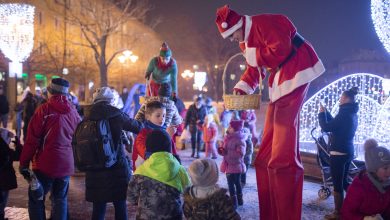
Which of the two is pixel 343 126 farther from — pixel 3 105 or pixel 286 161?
pixel 3 105

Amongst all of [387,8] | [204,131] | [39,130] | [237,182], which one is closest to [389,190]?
[237,182]

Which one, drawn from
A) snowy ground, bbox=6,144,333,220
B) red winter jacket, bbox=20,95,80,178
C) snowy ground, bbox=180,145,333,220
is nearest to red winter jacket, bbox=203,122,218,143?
snowy ground, bbox=180,145,333,220

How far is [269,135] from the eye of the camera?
3980 millimetres

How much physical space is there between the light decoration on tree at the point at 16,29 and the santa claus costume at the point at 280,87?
15.4 meters

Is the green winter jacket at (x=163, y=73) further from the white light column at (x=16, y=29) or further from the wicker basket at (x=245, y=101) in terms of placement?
the white light column at (x=16, y=29)

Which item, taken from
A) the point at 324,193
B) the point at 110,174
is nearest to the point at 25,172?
the point at 110,174

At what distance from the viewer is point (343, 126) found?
19.5 feet

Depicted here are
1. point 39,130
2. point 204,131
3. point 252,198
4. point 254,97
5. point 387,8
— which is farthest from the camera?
point 204,131

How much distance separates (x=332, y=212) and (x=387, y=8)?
5010mm

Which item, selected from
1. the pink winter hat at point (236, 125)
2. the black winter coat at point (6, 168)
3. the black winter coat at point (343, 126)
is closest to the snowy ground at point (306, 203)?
the black winter coat at point (343, 126)

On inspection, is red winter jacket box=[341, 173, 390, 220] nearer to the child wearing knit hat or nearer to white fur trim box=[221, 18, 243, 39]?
the child wearing knit hat

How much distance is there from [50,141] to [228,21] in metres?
2.65

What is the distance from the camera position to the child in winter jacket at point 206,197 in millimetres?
3381

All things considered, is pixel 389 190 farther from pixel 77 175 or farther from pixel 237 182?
pixel 77 175
